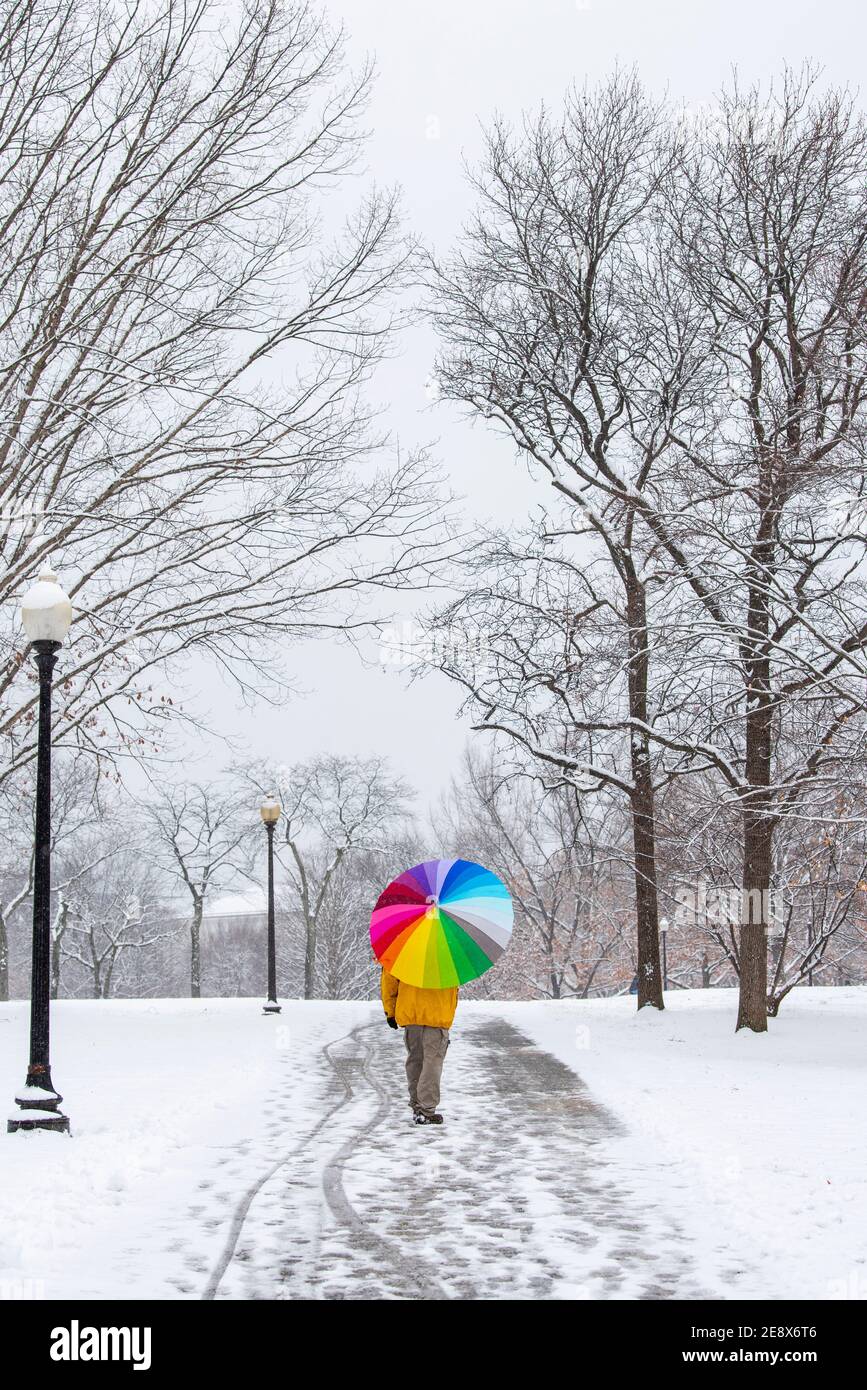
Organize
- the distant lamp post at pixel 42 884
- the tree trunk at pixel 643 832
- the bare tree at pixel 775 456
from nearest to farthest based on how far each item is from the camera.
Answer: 1. the distant lamp post at pixel 42 884
2. the bare tree at pixel 775 456
3. the tree trunk at pixel 643 832

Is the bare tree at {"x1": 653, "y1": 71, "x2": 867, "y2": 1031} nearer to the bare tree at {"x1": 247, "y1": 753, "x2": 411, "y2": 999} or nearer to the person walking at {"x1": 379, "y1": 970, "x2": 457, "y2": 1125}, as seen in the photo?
the person walking at {"x1": 379, "y1": 970, "x2": 457, "y2": 1125}

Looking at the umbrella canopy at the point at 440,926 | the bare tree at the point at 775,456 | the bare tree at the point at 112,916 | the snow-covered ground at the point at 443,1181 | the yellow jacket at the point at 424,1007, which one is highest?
the bare tree at the point at 775,456

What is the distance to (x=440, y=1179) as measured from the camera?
25.9 ft

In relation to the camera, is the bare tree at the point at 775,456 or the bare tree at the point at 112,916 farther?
the bare tree at the point at 112,916

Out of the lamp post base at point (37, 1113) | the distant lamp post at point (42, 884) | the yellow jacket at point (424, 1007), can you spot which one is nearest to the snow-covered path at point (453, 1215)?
the yellow jacket at point (424, 1007)

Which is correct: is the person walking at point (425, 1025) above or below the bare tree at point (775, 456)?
below

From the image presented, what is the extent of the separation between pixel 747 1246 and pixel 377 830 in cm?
5372

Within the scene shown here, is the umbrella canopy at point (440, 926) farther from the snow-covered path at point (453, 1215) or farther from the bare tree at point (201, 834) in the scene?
the bare tree at point (201, 834)

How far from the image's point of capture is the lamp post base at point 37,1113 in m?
9.05

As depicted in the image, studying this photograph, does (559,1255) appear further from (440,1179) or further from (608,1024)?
(608,1024)

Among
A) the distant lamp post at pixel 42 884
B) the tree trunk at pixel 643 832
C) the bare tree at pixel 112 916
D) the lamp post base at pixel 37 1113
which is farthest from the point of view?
the bare tree at pixel 112 916

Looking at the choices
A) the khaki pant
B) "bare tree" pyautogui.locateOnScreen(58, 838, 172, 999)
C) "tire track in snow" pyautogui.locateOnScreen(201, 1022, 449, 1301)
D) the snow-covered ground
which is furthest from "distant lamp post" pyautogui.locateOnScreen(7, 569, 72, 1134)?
"bare tree" pyautogui.locateOnScreen(58, 838, 172, 999)

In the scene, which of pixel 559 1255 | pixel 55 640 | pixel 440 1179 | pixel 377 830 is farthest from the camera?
pixel 377 830
